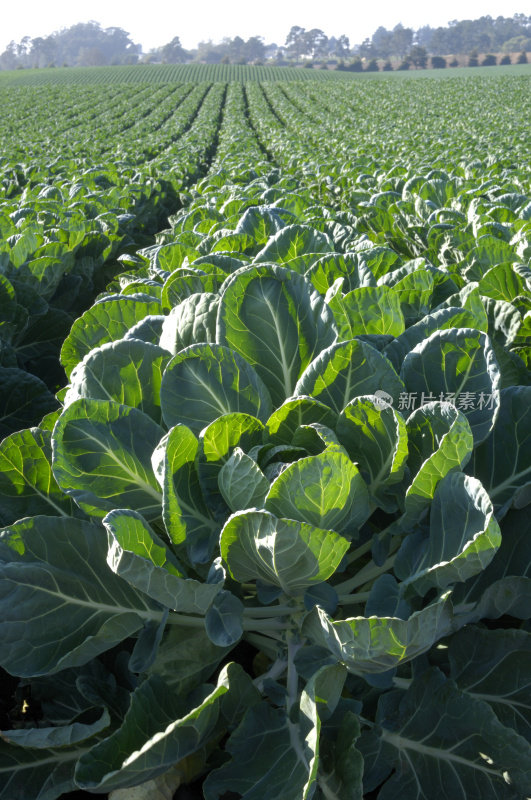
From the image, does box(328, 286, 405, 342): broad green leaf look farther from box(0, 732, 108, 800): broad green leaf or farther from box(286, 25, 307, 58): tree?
box(286, 25, 307, 58): tree

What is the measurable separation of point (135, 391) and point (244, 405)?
0.30 meters

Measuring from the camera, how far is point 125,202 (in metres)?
7.39

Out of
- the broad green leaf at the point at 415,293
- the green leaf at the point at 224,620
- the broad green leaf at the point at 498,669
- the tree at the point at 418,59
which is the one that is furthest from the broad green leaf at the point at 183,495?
the tree at the point at 418,59

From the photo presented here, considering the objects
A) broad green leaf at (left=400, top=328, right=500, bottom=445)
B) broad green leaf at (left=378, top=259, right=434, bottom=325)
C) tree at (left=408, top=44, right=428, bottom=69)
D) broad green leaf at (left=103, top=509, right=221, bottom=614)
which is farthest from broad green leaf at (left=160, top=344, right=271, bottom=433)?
tree at (left=408, top=44, right=428, bottom=69)

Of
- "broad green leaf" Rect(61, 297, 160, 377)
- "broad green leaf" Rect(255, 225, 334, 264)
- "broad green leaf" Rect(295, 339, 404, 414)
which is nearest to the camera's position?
"broad green leaf" Rect(295, 339, 404, 414)

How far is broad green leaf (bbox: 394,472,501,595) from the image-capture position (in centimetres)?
115

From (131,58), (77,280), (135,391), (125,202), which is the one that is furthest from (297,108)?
(131,58)

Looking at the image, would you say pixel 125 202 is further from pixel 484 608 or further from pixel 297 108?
pixel 297 108

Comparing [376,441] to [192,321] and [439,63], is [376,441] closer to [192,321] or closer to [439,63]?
[192,321]

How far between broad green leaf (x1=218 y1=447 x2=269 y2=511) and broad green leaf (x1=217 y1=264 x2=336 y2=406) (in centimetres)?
40

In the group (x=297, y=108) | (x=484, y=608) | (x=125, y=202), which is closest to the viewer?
(x=484, y=608)

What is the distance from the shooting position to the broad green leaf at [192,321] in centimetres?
164

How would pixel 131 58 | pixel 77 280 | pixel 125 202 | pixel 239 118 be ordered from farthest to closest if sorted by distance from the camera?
1. pixel 131 58
2. pixel 239 118
3. pixel 125 202
4. pixel 77 280

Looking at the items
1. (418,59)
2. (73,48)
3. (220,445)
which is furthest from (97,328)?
(73,48)
